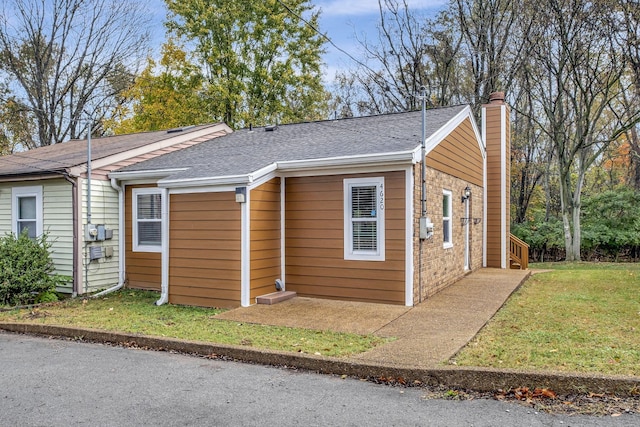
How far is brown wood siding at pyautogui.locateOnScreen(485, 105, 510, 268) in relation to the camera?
13810 millimetres

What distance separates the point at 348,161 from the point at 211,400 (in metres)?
4.94

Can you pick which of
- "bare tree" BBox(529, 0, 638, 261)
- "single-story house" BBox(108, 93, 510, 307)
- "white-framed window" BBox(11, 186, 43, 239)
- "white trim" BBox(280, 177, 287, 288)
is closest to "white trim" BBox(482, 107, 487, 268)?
"single-story house" BBox(108, 93, 510, 307)

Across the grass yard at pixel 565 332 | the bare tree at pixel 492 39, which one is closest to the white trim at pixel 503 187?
the grass yard at pixel 565 332

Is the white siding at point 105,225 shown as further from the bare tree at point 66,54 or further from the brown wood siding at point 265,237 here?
the bare tree at point 66,54

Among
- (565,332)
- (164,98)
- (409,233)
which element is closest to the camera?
(565,332)

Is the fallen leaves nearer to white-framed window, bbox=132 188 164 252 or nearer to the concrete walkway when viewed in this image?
the concrete walkway

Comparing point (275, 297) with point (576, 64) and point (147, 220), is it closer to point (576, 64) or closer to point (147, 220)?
point (147, 220)

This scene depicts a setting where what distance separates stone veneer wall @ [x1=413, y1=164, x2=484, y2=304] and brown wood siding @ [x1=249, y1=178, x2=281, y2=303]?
252 centimetres

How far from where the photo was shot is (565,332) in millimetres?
6074

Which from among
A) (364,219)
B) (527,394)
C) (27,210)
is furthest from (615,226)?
(27,210)

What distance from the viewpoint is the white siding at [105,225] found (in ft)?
32.7

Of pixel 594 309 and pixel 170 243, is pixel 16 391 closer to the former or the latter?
pixel 170 243

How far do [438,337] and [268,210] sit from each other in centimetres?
393

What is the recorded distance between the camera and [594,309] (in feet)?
25.0
